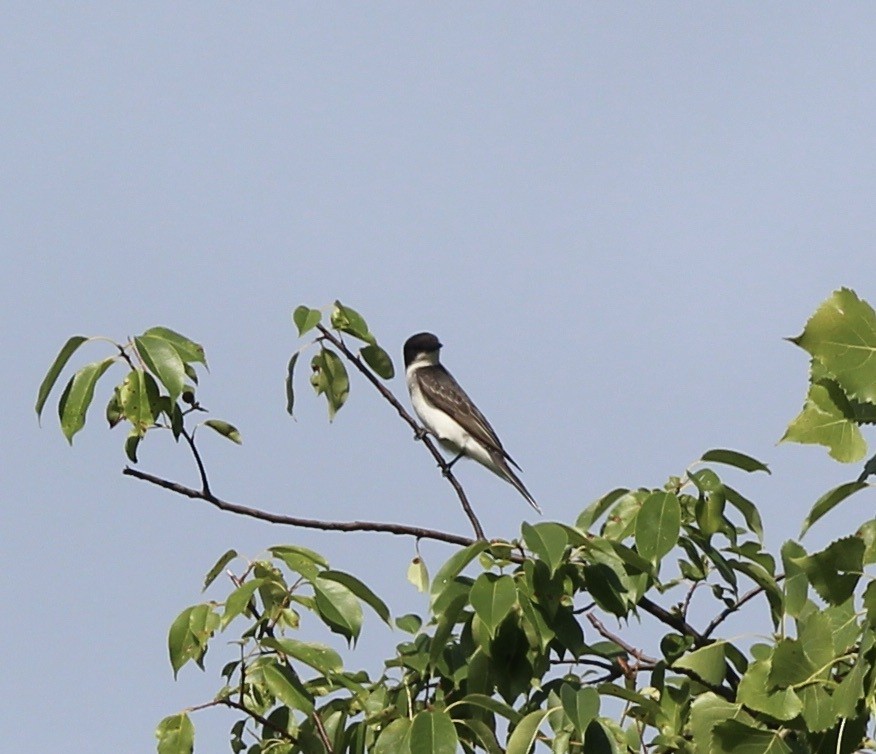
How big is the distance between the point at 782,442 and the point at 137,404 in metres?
1.82

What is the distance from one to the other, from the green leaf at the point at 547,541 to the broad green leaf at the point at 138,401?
1112 mm

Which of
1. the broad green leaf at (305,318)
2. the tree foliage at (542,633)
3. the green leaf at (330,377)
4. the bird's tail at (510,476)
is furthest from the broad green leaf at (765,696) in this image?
the bird's tail at (510,476)

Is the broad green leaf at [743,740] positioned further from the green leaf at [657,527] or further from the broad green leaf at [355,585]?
the broad green leaf at [355,585]

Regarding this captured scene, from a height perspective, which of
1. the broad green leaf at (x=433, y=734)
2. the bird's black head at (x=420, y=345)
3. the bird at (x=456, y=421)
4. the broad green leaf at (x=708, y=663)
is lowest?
the broad green leaf at (x=708, y=663)

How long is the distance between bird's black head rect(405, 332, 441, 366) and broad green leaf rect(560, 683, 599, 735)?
1071cm

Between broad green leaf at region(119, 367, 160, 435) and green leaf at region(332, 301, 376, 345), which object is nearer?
broad green leaf at region(119, 367, 160, 435)

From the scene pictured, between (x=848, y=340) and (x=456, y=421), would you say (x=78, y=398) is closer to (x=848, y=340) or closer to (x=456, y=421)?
(x=848, y=340)

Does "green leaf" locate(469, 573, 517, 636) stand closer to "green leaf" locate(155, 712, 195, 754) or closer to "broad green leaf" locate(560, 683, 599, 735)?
"broad green leaf" locate(560, 683, 599, 735)

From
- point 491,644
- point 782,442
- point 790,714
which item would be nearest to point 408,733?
point 491,644

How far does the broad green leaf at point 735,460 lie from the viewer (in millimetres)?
3932

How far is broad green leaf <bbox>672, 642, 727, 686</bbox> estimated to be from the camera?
357 cm

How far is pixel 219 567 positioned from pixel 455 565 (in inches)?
28.5

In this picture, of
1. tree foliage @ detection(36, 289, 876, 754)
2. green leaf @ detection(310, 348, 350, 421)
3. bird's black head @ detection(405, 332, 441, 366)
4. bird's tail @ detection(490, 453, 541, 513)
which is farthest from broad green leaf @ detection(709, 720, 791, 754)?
bird's black head @ detection(405, 332, 441, 366)

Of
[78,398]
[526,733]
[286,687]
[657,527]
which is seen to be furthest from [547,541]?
[78,398]
